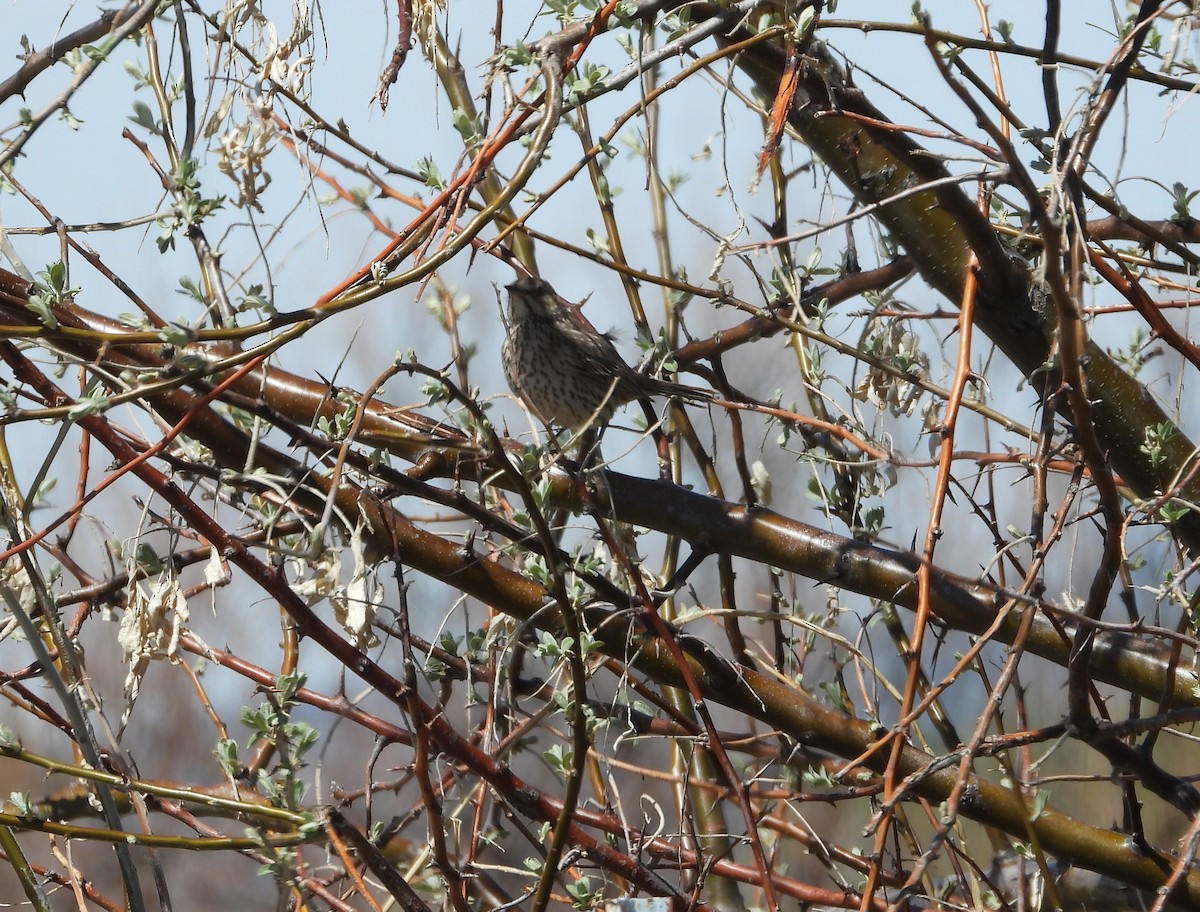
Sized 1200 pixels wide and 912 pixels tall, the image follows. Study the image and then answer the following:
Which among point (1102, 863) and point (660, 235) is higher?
point (660, 235)

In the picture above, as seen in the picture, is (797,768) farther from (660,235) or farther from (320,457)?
(660,235)

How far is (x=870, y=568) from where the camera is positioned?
247cm

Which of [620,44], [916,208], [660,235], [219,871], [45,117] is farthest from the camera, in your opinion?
[219,871]

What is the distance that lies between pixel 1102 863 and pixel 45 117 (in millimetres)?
2343

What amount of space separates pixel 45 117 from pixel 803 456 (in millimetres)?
1481

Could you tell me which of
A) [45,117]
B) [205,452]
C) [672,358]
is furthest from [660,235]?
[45,117]

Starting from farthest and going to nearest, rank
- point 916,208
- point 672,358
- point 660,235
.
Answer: point 660,235, point 672,358, point 916,208

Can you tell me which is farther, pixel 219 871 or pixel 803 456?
pixel 219 871

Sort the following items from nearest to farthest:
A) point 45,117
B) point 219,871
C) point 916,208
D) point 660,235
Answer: point 45,117
point 916,208
point 660,235
point 219,871

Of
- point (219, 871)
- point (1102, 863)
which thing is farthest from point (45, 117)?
point (219, 871)

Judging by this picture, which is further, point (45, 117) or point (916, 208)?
point (916, 208)

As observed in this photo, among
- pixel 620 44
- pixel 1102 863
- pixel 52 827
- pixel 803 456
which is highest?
pixel 620 44

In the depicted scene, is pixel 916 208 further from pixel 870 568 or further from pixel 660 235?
pixel 660 235

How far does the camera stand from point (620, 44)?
105 inches
